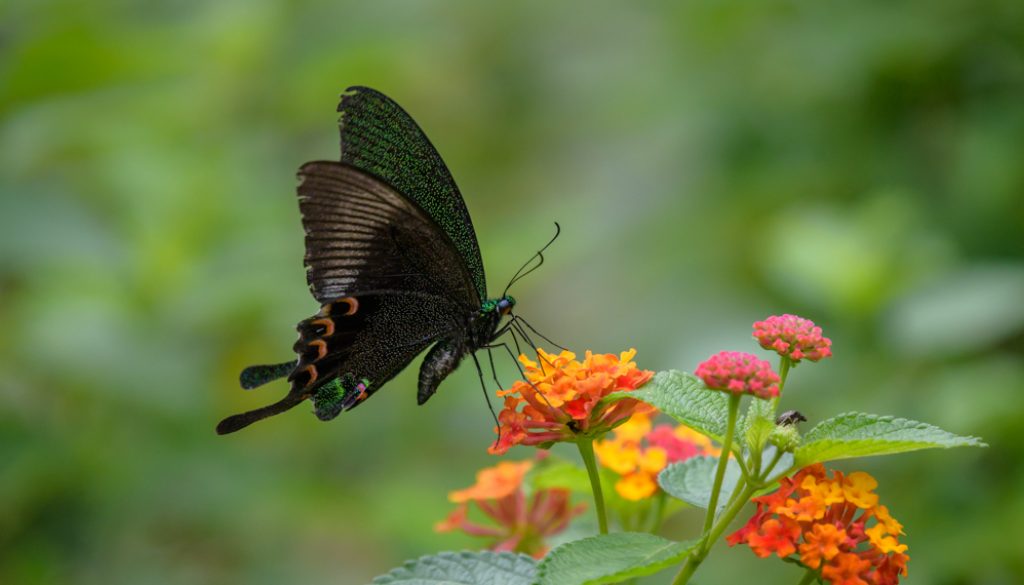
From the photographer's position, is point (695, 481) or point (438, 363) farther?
point (438, 363)

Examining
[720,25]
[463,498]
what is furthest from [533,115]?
[463,498]

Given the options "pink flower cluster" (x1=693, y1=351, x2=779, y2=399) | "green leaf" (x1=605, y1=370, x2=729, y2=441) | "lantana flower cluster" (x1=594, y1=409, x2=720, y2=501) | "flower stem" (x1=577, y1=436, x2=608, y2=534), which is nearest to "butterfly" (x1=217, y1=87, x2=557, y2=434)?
"lantana flower cluster" (x1=594, y1=409, x2=720, y2=501)

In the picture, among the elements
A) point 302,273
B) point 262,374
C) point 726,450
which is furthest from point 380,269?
point 302,273

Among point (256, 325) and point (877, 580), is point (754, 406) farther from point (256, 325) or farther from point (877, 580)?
point (256, 325)

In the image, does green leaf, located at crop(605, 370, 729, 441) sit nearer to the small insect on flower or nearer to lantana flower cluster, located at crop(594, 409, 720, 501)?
lantana flower cluster, located at crop(594, 409, 720, 501)

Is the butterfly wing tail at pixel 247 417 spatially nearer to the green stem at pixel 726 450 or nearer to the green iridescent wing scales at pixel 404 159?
the green iridescent wing scales at pixel 404 159

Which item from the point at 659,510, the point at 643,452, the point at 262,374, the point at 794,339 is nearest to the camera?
the point at 794,339

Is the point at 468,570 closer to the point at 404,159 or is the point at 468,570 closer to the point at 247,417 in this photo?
the point at 247,417

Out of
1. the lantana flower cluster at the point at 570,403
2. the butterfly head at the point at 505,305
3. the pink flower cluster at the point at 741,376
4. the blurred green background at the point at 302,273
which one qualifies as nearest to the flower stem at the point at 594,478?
the lantana flower cluster at the point at 570,403
